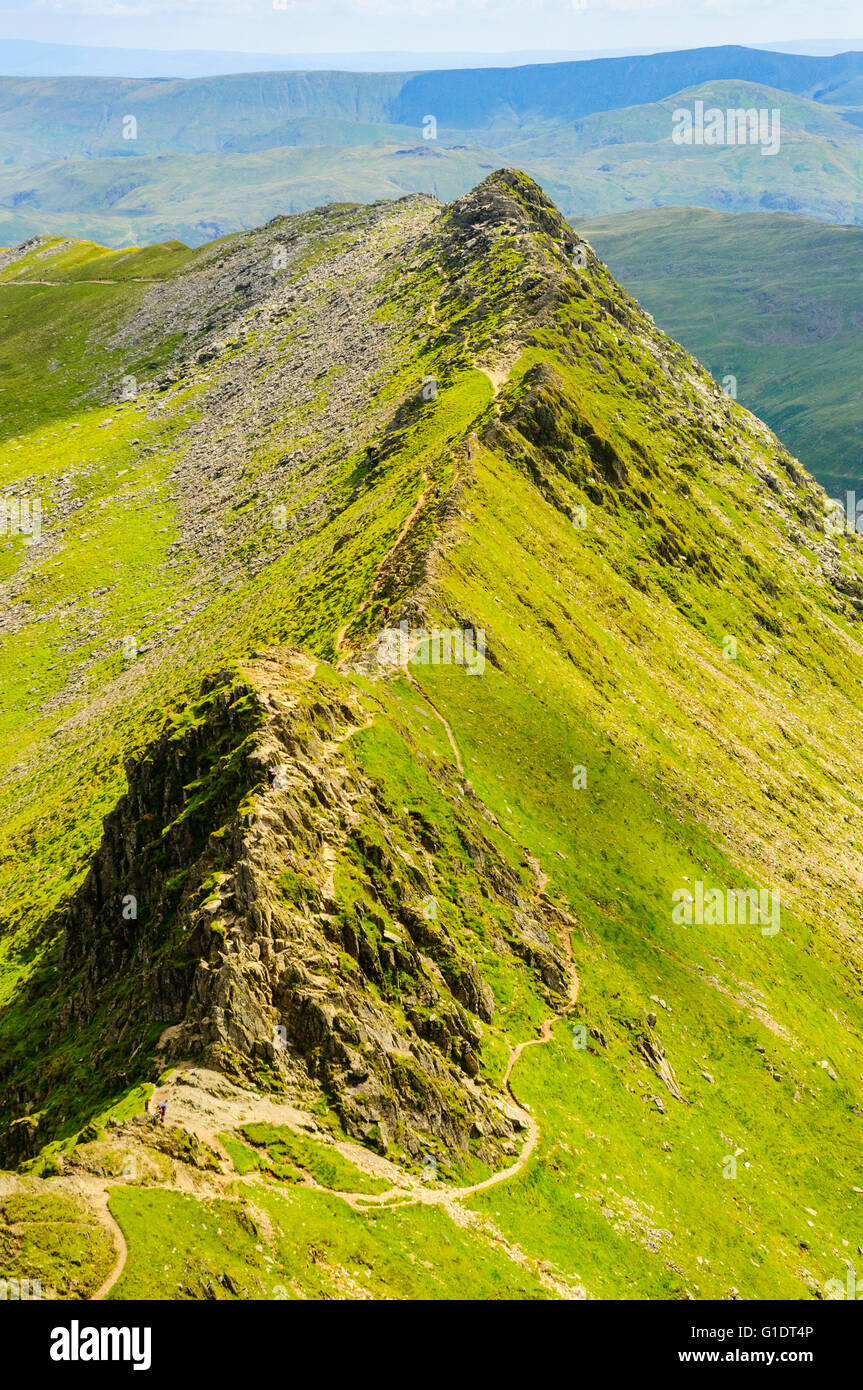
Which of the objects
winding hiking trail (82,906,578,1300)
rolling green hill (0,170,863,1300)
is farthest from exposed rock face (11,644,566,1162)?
winding hiking trail (82,906,578,1300)

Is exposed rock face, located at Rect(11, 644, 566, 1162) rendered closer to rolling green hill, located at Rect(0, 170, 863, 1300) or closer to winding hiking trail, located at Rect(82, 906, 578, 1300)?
rolling green hill, located at Rect(0, 170, 863, 1300)

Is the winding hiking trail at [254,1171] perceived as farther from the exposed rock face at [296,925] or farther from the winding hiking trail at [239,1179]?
the exposed rock face at [296,925]

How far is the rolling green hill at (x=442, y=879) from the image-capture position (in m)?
40.1

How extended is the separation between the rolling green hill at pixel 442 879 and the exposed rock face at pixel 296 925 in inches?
8.7

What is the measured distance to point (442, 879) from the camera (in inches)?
2343

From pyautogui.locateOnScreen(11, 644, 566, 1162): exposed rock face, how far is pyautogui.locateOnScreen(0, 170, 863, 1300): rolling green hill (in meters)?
0.22

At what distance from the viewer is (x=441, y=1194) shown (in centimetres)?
4322

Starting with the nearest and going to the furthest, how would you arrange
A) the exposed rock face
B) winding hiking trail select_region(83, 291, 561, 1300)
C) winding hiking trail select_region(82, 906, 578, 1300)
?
winding hiking trail select_region(82, 906, 578, 1300) < winding hiking trail select_region(83, 291, 561, 1300) < the exposed rock face

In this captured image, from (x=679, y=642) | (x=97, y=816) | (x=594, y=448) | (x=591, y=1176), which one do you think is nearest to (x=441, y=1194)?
(x=591, y=1176)

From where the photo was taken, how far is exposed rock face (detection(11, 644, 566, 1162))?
43156 mm

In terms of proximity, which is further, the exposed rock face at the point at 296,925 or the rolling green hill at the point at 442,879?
the exposed rock face at the point at 296,925

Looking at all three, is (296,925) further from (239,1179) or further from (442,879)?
(442,879)

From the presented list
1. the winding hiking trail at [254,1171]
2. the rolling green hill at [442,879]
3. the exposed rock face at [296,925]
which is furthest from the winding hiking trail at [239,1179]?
the exposed rock face at [296,925]
